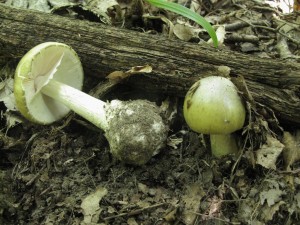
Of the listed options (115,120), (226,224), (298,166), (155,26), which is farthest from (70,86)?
(298,166)

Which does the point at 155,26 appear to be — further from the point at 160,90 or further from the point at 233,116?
the point at 233,116

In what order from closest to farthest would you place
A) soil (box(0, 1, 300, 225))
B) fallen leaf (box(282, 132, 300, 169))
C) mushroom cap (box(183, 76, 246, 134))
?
mushroom cap (box(183, 76, 246, 134)) < soil (box(0, 1, 300, 225)) < fallen leaf (box(282, 132, 300, 169))

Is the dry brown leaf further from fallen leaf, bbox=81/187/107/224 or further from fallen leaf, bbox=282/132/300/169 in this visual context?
fallen leaf, bbox=81/187/107/224

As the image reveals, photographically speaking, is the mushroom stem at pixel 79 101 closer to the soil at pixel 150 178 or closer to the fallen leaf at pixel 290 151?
the soil at pixel 150 178

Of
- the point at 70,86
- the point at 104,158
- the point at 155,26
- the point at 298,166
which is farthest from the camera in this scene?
the point at 155,26

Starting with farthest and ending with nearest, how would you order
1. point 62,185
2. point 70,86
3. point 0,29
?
point 0,29 → point 70,86 → point 62,185

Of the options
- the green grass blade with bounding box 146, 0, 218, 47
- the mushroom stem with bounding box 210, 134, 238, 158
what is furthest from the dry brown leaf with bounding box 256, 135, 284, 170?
the green grass blade with bounding box 146, 0, 218, 47
